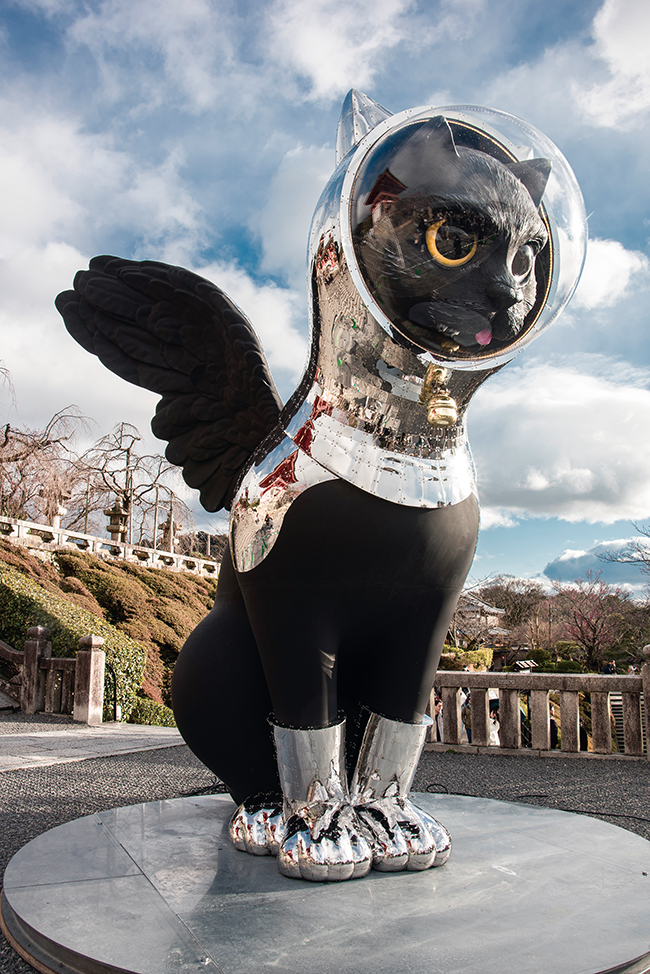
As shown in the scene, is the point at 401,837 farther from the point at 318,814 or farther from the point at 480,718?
the point at 480,718

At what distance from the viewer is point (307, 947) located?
59.0 inches

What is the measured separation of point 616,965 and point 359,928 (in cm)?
57

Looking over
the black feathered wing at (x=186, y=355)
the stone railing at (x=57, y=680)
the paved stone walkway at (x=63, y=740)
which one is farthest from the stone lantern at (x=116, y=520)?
the black feathered wing at (x=186, y=355)

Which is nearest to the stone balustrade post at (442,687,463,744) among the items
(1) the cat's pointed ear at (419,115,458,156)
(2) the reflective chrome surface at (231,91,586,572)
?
(2) the reflective chrome surface at (231,91,586,572)

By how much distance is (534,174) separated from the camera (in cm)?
175

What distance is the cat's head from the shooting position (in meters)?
1.67

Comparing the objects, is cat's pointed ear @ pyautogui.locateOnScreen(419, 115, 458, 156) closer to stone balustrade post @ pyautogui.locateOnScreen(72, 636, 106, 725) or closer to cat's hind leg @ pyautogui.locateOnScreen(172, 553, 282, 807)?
cat's hind leg @ pyautogui.locateOnScreen(172, 553, 282, 807)

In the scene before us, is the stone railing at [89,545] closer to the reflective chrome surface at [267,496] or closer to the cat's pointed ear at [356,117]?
the reflective chrome surface at [267,496]

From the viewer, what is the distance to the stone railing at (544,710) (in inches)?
222

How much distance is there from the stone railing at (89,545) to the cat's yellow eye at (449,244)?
17447 millimetres

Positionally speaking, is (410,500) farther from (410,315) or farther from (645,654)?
(645,654)

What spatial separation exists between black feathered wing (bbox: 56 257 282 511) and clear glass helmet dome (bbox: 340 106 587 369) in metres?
0.79

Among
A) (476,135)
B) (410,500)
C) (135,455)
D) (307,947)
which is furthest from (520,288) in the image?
(135,455)

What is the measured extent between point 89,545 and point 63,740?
16.4 m
